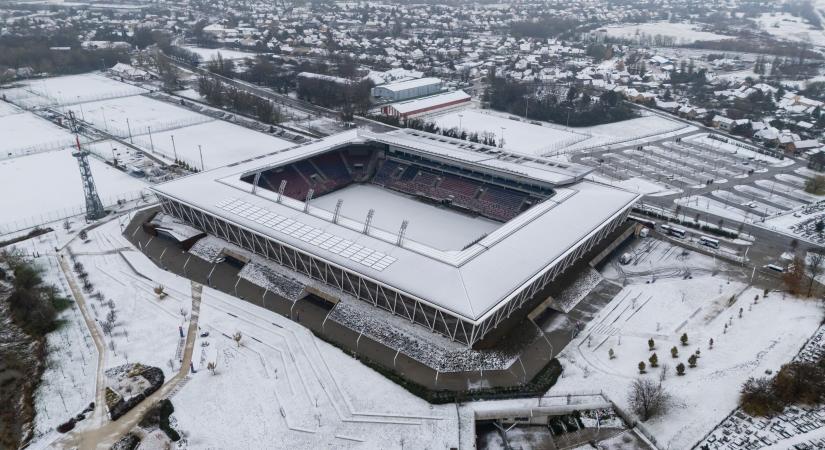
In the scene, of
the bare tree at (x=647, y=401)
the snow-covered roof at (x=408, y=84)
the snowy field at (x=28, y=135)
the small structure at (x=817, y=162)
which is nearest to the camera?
the bare tree at (x=647, y=401)

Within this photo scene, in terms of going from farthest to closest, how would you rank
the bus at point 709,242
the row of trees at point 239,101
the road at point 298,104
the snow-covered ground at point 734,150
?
the road at point 298,104
the row of trees at point 239,101
the snow-covered ground at point 734,150
the bus at point 709,242

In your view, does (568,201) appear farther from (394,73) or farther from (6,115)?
(6,115)

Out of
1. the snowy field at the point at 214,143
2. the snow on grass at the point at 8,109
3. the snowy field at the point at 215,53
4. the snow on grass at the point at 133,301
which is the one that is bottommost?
the snow on grass at the point at 133,301

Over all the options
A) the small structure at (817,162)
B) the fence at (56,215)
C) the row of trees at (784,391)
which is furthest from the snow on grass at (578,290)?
the fence at (56,215)

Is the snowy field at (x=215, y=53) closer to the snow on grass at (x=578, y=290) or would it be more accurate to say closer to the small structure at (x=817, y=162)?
the snow on grass at (x=578, y=290)

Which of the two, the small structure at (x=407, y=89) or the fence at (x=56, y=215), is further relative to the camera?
the small structure at (x=407, y=89)

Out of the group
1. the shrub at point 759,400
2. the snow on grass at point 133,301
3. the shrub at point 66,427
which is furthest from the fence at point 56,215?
the shrub at point 759,400

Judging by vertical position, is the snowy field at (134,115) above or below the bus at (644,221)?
above

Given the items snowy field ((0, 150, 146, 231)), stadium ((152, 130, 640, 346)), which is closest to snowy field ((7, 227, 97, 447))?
stadium ((152, 130, 640, 346))
